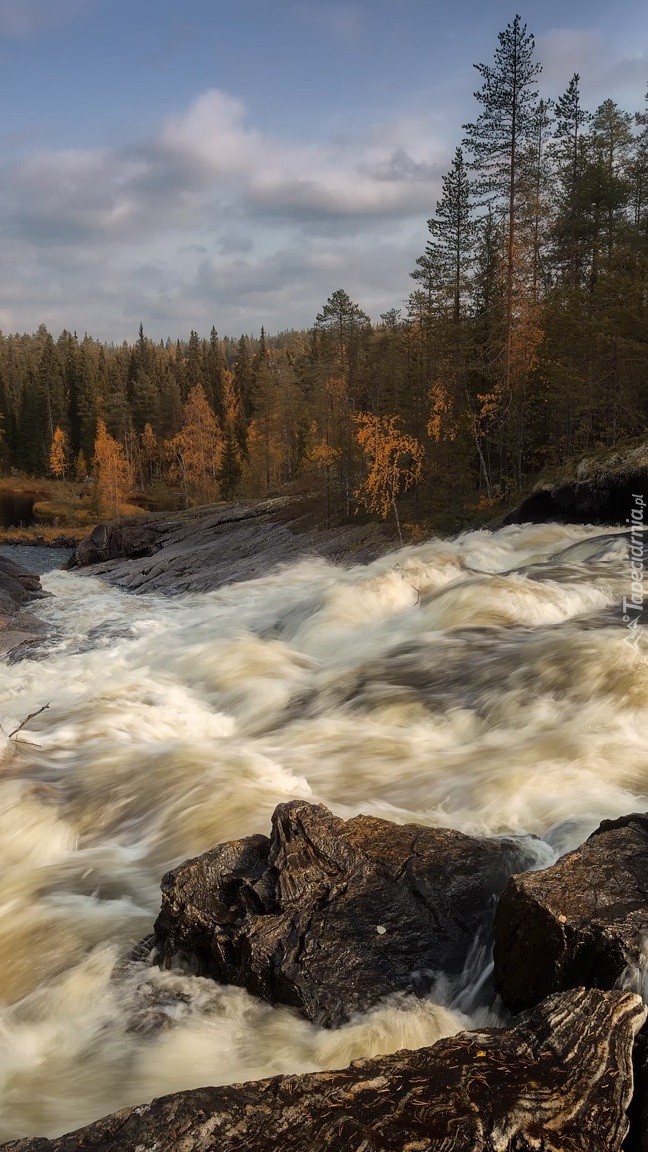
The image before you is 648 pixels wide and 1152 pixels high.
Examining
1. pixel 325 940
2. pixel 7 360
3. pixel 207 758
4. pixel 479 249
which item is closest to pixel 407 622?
pixel 207 758

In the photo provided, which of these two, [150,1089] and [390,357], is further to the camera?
[390,357]

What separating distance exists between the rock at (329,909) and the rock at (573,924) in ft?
2.26

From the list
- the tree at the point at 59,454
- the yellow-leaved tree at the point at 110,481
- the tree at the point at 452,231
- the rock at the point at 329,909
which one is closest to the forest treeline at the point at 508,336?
the tree at the point at 452,231

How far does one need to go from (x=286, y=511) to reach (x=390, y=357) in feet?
36.2

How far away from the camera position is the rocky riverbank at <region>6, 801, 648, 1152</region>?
2.72m

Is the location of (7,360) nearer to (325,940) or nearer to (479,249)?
(479,249)

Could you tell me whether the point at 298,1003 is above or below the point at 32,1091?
above

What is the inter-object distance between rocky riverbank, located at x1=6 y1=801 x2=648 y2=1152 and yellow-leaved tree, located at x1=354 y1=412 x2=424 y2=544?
26.1m

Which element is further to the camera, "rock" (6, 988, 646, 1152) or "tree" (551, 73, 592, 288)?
"tree" (551, 73, 592, 288)

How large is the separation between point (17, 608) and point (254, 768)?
18632 mm

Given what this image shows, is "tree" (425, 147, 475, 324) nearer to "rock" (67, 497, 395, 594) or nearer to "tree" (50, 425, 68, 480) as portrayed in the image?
"rock" (67, 497, 395, 594)

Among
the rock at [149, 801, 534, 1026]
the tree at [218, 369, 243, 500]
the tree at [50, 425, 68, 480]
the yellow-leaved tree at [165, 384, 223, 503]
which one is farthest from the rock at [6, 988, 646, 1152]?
the tree at [50, 425, 68, 480]

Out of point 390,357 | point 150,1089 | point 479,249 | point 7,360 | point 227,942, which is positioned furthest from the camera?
point 7,360

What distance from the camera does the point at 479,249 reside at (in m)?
35.3
